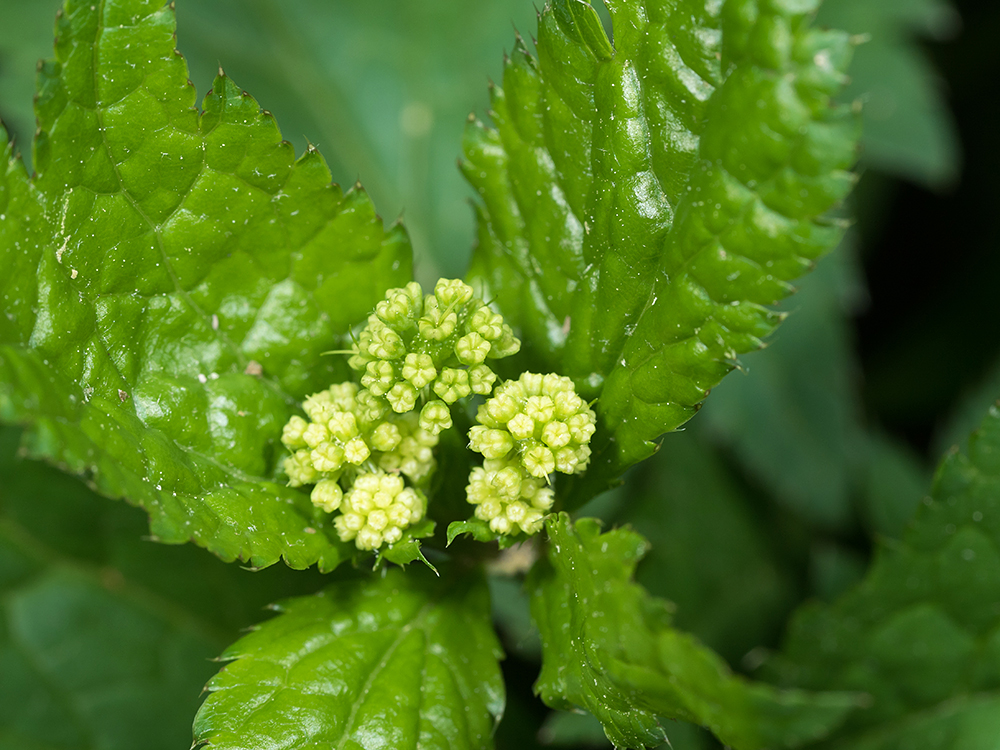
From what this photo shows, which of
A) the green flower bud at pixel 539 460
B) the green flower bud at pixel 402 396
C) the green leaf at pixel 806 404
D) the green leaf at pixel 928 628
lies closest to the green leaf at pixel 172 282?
the green flower bud at pixel 402 396

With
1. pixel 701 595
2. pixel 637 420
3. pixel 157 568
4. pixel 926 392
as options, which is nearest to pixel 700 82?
pixel 637 420

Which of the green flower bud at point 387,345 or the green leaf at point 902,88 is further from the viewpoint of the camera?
the green leaf at point 902,88

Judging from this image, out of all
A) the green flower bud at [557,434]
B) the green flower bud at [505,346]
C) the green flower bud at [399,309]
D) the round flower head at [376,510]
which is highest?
the green flower bud at [399,309]

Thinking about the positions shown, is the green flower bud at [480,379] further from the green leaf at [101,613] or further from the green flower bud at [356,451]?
the green leaf at [101,613]

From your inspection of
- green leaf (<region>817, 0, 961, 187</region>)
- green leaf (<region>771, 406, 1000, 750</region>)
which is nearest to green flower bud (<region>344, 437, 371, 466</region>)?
green leaf (<region>771, 406, 1000, 750</region>)

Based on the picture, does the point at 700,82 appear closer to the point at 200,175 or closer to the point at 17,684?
the point at 200,175

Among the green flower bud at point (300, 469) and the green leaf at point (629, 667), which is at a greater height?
the green flower bud at point (300, 469)
